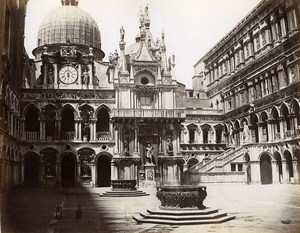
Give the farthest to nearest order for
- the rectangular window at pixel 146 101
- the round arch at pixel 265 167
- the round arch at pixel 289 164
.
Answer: the rectangular window at pixel 146 101, the round arch at pixel 265 167, the round arch at pixel 289 164

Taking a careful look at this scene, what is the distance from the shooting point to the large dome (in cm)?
3506

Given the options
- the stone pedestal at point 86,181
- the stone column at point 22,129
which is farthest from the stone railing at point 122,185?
the stone column at point 22,129

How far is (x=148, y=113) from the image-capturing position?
→ 1155 inches

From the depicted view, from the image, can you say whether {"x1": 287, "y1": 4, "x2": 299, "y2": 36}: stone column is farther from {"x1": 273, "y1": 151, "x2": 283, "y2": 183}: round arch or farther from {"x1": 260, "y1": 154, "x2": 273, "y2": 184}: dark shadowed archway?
{"x1": 260, "y1": 154, "x2": 273, "y2": 184}: dark shadowed archway

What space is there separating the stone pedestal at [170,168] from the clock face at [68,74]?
9094 mm

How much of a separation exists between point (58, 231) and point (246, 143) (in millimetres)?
20362

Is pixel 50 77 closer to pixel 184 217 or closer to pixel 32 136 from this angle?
pixel 32 136

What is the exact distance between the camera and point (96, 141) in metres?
29.2

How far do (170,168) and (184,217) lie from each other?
60.7ft

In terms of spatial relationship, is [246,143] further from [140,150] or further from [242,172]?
[140,150]

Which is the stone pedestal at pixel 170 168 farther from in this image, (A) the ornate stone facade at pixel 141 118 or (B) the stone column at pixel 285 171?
(B) the stone column at pixel 285 171

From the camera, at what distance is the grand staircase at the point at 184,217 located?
1065 centimetres

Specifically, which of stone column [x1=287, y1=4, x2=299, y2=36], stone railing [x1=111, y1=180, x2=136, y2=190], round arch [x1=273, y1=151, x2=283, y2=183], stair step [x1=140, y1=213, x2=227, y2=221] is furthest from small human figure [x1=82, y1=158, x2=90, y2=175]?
stair step [x1=140, y1=213, x2=227, y2=221]

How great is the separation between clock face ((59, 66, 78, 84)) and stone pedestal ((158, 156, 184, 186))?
9.09 m
